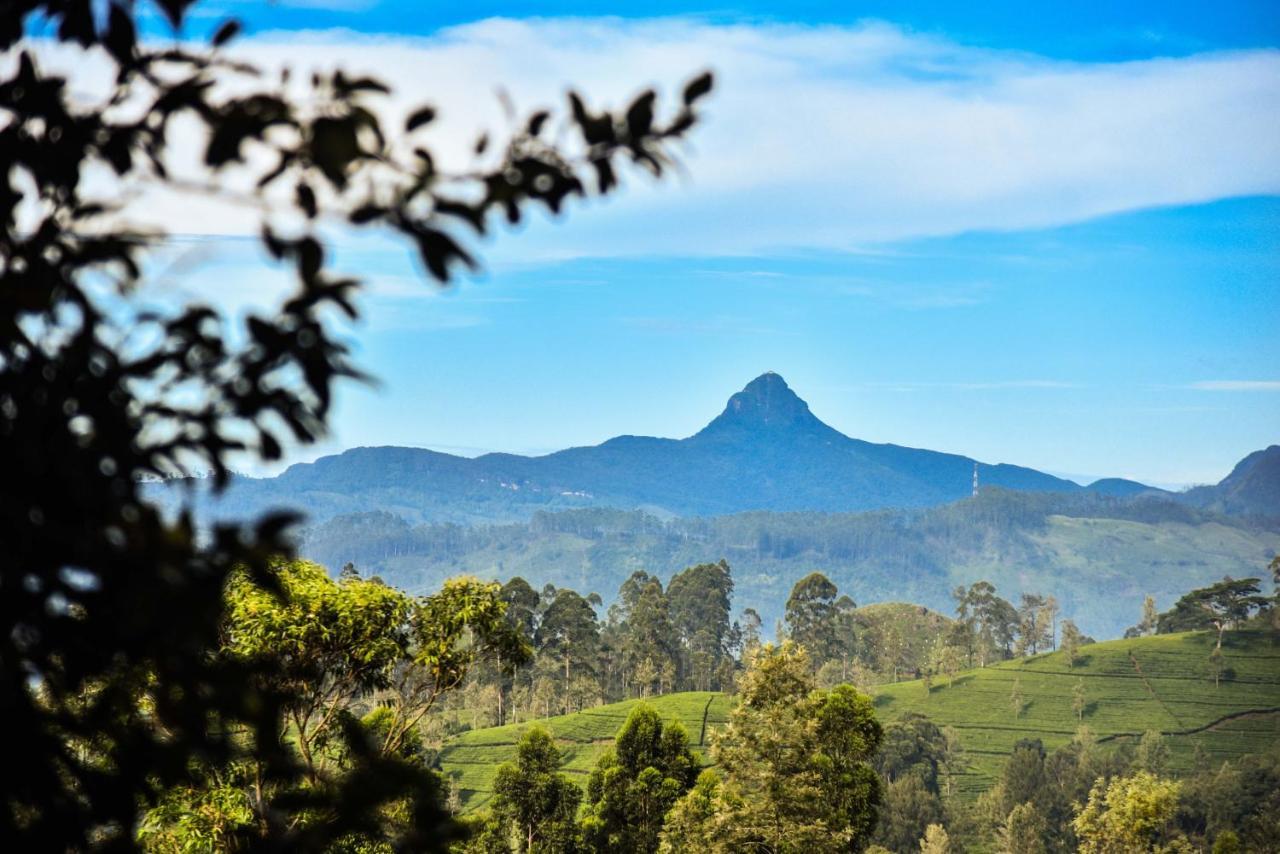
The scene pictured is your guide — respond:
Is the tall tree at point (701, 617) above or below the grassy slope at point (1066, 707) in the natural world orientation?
above

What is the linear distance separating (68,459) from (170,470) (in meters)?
0.22

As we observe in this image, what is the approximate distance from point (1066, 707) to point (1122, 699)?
4.41 metres

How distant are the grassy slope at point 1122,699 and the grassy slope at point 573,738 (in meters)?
15.9

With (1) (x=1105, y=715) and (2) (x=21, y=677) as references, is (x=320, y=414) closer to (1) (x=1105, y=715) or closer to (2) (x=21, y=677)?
(2) (x=21, y=677)

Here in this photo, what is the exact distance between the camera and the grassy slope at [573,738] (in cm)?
5888

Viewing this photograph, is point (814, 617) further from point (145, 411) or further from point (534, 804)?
point (145, 411)

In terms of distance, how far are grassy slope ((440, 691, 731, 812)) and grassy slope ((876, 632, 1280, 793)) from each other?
15950 millimetres

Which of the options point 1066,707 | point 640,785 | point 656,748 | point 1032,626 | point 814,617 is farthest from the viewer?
point 1032,626

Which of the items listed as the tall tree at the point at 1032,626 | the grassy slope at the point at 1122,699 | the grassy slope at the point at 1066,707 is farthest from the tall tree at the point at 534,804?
the tall tree at the point at 1032,626

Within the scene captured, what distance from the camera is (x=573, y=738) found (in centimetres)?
6475

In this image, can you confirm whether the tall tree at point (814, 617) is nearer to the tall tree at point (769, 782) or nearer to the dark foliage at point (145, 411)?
the tall tree at point (769, 782)

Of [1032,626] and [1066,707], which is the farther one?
[1032,626]

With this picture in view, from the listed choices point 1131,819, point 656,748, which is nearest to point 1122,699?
point 1131,819

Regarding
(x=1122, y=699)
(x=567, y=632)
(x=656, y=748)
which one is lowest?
(x=1122, y=699)
